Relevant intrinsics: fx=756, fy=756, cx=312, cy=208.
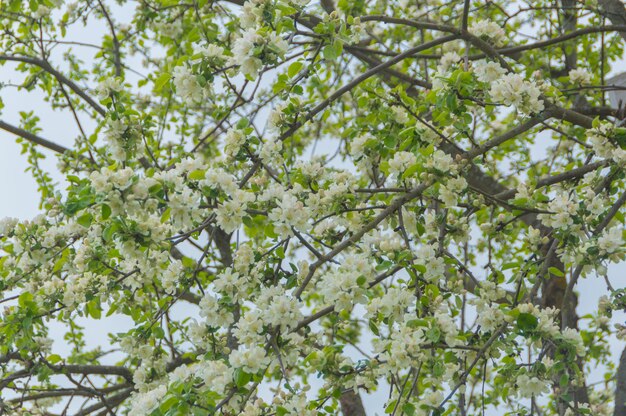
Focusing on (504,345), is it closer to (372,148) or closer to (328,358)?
(328,358)

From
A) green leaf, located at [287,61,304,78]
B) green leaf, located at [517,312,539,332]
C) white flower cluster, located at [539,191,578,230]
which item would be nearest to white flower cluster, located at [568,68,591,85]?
white flower cluster, located at [539,191,578,230]

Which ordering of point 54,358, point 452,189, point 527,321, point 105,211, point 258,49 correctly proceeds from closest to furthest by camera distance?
1. point 105,211
2. point 527,321
3. point 258,49
4. point 452,189
5. point 54,358

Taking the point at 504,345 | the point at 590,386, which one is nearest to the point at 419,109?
the point at 504,345

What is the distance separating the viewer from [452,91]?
2994mm

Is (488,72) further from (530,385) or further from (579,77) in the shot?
(579,77)

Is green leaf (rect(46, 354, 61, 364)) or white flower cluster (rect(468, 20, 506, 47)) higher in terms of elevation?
white flower cluster (rect(468, 20, 506, 47))

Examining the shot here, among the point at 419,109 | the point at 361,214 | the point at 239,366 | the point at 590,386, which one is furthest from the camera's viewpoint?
the point at 590,386

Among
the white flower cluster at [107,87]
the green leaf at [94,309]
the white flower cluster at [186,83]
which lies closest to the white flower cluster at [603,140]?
the white flower cluster at [186,83]

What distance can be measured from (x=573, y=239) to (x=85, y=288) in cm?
215

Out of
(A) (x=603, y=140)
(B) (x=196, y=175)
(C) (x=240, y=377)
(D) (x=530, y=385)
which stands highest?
(A) (x=603, y=140)

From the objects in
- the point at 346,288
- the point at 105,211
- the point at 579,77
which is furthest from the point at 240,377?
the point at 579,77

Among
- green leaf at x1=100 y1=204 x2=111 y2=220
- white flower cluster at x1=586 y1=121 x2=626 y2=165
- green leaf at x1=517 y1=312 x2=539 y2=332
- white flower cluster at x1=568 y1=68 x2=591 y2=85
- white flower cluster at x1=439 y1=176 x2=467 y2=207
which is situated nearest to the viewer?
green leaf at x1=100 y1=204 x2=111 y2=220

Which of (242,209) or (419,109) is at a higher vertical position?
(419,109)

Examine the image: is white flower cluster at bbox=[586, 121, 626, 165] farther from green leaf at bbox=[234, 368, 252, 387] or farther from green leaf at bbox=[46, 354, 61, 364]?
green leaf at bbox=[46, 354, 61, 364]
